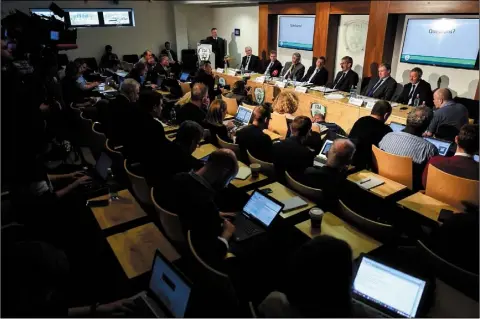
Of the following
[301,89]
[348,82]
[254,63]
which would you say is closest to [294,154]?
[301,89]

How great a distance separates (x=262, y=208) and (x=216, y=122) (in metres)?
1.90

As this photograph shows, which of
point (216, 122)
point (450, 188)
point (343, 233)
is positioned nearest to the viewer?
point (343, 233)

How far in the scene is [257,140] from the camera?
11.4ft

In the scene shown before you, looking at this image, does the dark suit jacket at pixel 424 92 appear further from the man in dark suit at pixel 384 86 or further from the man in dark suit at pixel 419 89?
the man in dark suit at pixel 384 86

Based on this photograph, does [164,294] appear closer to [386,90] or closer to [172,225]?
[172,225]

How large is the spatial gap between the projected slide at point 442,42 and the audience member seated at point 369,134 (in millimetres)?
3589

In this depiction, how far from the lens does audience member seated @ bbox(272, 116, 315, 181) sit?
303 cm

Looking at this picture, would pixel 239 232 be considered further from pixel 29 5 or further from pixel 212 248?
pixel 29 5

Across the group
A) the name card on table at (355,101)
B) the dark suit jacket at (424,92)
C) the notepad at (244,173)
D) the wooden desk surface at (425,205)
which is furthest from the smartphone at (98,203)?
the dark suit jacket at (424,92)

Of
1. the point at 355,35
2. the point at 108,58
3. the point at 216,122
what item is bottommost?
the point at 216,122

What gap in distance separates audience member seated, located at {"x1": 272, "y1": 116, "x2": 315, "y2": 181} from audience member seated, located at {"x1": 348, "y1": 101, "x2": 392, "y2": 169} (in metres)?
0.74

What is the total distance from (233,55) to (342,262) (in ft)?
37.3

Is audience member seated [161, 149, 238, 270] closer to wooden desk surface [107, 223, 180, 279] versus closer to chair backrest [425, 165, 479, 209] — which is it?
wooden desk surface [107, 223, 180, 279]

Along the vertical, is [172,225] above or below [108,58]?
below
